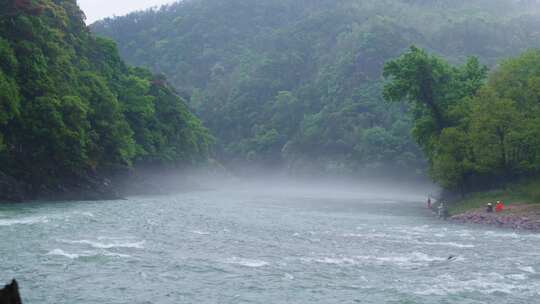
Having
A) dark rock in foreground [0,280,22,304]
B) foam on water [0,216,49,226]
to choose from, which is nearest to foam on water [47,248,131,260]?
foam on water [0,216,49,226]

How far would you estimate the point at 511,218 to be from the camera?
5294cm

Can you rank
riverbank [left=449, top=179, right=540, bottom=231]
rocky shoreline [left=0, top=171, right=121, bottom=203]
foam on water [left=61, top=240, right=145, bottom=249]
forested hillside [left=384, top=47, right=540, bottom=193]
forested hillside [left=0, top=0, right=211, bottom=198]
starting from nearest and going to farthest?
foam on water [left=61, top=240, right=145, bottom=249] → riverbank [left=449, top=179, right=540, bottom=231] → rocky shoreline [left=0, top=171, right=121, bottom=203] → forested hillside [left=384, top=47, right=540, bottom=193] → forested hillside [left=0, top=0, right=211, bottom=198]

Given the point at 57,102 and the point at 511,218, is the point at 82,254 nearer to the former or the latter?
the point at 511,218

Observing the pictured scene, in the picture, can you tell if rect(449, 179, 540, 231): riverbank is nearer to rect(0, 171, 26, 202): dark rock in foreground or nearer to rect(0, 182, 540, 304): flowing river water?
rect(0, 182, 540, 304): flowing river water

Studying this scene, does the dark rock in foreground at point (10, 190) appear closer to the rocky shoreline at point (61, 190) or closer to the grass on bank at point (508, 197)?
the rocky shoreline at point (61, 190)

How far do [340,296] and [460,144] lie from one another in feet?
151

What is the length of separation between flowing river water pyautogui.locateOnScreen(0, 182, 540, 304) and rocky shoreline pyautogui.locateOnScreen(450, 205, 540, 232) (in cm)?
258

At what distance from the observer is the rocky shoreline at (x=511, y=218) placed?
50.7 metres

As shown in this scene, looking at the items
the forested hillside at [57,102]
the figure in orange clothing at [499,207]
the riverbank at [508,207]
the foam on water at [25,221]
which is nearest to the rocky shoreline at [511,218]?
the riverbank at [508,207]

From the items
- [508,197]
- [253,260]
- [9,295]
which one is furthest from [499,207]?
[9,295]

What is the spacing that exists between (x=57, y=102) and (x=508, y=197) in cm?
4733

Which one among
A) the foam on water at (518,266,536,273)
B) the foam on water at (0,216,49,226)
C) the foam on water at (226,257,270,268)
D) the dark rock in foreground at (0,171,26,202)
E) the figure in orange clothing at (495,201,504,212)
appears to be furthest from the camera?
the dark rock in foreground at (0,171,26,202)

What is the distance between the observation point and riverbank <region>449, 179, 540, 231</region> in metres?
52.0

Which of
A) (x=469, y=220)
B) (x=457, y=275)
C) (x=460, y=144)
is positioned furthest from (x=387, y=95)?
(x=457, y=275)
